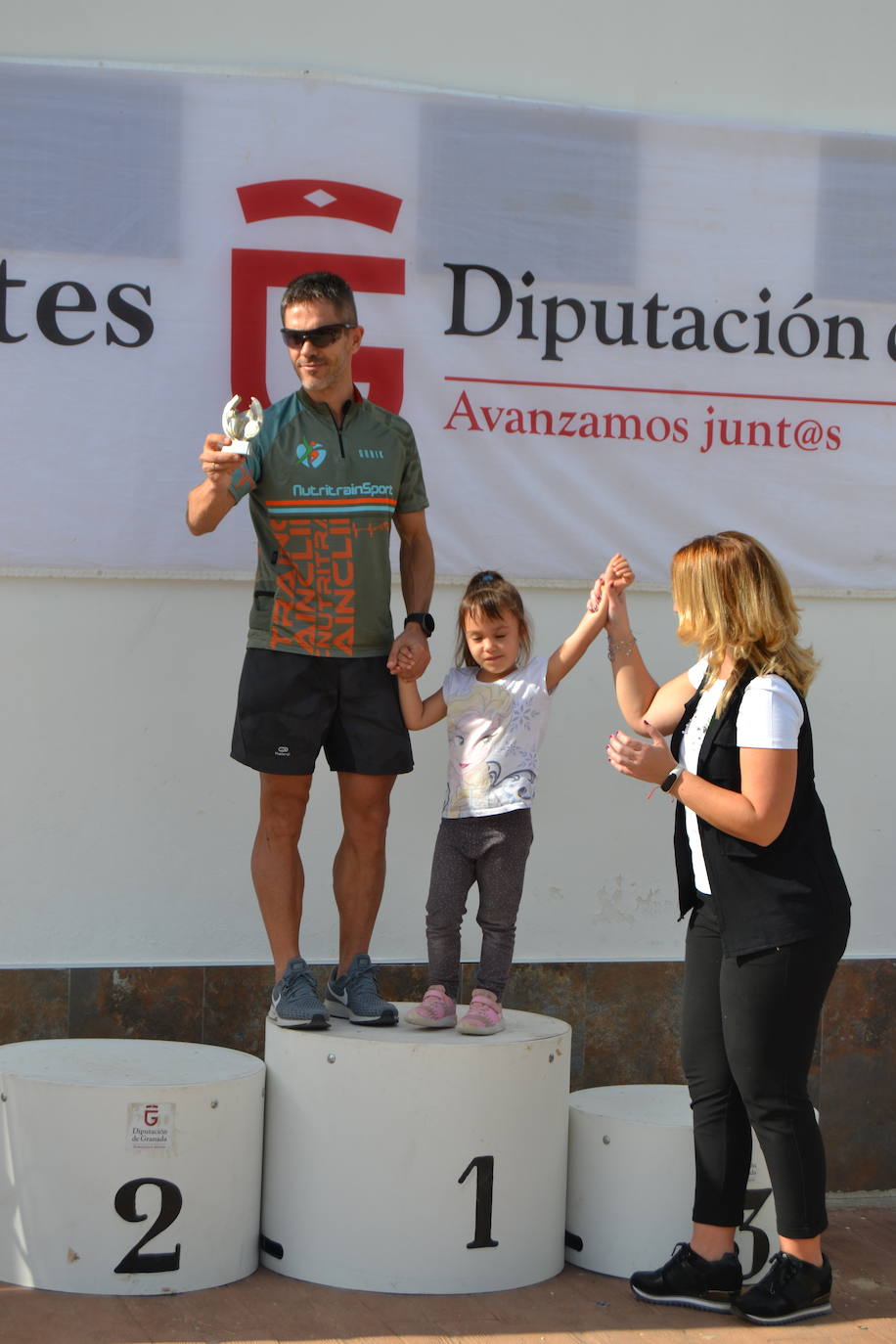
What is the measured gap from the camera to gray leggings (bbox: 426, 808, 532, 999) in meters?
3.38

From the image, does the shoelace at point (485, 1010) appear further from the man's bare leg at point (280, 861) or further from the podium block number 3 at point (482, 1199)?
the man's bare leg at point (280, 861)

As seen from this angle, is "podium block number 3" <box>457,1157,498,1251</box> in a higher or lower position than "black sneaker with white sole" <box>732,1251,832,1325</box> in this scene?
higher

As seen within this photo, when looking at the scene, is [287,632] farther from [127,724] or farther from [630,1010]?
[630,1010]

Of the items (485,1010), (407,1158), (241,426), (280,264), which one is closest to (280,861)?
(485,1010)

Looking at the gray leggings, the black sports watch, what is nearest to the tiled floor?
the gray leggings

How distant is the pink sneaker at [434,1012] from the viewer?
3.29 m

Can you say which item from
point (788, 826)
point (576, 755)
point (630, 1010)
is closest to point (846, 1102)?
point (630, 1010)

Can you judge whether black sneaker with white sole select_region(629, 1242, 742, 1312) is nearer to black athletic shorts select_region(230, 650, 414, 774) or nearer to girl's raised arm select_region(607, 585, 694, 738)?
girl's raised arm select_region(607, 585, 694, 738)

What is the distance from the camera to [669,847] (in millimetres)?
4117

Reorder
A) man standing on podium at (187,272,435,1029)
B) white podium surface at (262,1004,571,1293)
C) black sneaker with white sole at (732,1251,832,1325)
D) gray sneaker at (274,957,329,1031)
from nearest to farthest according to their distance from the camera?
black sneaker with white sole at (732,1251,832,1325), white podium surface at (262,1004,571,1293), gray sneaker at (274,957,329,1031), man standing on podium at (187,272,435,1029)

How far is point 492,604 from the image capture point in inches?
133

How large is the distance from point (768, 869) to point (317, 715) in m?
1.07

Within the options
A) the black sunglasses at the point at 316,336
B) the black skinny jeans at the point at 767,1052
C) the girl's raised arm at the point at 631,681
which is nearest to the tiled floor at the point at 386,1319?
the black skinny jeans at the point at 767,1052

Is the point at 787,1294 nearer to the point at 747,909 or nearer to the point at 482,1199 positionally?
the point at 482,1199
